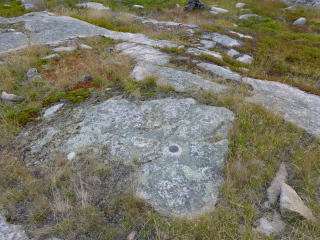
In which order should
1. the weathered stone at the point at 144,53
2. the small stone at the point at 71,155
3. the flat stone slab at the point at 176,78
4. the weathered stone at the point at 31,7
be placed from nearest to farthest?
the small stone at the point at 71,155 < the flat stone slab at the point at 176,78 < the weathered stone at the point at 144,53 < the weathered stone at the point at 31,7

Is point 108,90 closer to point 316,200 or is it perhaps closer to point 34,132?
point 34,132

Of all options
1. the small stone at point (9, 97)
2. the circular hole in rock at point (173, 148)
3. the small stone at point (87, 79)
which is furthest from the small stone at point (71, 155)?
the small stone at point (87, 79)

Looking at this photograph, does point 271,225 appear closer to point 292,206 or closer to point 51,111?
point 292,206

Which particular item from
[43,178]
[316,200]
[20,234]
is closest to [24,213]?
[20,234]

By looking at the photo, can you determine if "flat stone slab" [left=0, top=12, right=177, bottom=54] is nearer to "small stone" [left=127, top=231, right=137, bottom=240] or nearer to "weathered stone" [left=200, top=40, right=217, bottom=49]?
"weathered stone" [left=200, top=40, right=217, bottom=49]

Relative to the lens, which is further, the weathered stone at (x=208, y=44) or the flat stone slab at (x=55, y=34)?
the weathered stone at (x=208, y=44)

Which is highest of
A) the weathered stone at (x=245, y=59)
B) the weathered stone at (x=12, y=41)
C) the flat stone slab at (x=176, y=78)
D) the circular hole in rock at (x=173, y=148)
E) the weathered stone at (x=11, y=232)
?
the flat stone slab at (x=176, y=78)

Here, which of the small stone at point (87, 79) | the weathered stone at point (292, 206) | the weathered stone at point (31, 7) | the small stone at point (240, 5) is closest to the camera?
the weathered stone at point (292, 206)

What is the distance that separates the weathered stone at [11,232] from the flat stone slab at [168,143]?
1258 mm

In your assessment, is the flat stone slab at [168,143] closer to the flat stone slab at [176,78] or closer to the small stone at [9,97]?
the flat stone slab at [176,78]

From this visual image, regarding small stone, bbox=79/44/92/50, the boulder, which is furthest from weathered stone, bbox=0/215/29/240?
the boulder

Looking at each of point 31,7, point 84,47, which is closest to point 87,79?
point 84,47

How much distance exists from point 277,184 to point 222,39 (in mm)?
Result: 8612

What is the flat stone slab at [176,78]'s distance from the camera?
16.5ft
